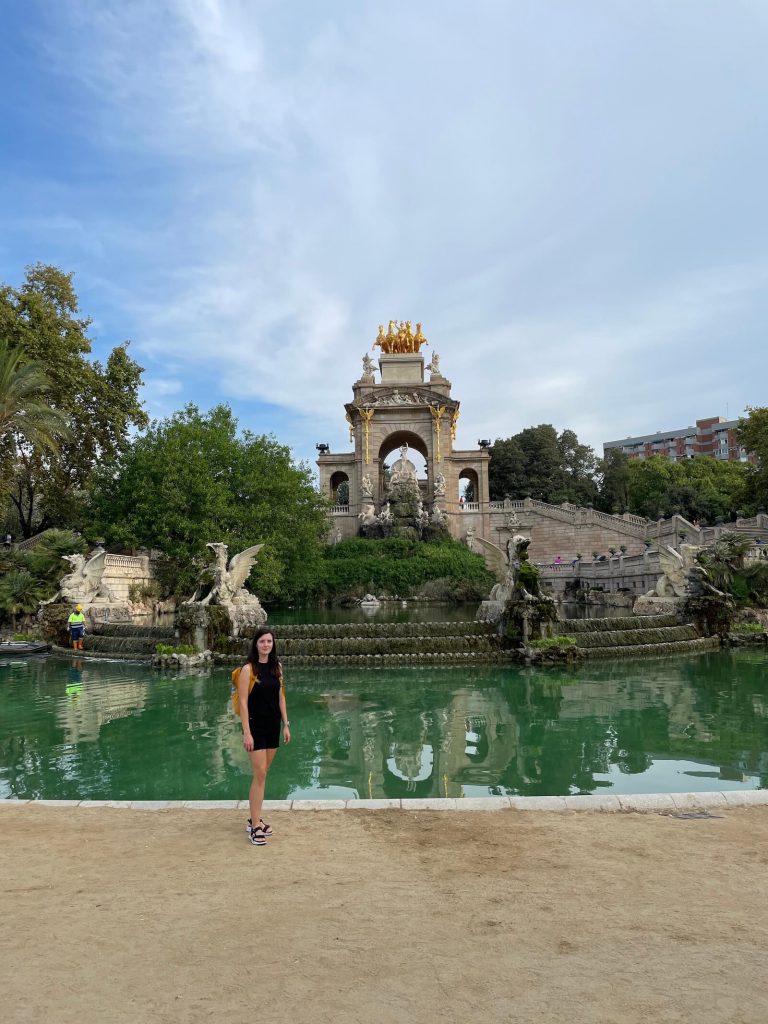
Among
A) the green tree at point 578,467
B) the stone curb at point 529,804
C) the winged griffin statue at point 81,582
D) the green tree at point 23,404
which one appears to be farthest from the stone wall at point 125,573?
the green tree at point 578,467

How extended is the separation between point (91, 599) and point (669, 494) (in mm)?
46399

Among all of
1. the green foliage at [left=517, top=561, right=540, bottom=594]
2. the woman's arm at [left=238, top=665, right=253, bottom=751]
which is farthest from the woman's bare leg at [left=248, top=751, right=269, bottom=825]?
the green foliage at [left=517, top=561, right=540, bottom=594]

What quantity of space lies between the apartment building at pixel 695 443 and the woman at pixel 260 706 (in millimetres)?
94888

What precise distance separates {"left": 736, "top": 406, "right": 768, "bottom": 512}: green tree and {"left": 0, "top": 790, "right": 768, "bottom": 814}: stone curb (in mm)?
32328

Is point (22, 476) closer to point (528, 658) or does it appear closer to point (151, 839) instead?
point (528, 658)

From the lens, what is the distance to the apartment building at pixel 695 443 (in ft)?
317

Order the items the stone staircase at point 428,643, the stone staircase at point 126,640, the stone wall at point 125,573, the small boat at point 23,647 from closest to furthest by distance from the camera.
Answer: the stone staircase at point 428,643 < the stone staircase at point 126,640 < the small boat at point 23,647 < the stone wall at point 125,573

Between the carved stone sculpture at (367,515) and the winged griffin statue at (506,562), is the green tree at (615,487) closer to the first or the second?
the carved stone sculpture at (367,515)

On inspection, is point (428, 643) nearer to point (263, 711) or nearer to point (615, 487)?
point (263, 711)

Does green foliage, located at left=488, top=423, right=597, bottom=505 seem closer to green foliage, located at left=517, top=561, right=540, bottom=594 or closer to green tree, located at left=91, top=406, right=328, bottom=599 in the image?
green tree, located at left=91, top=406, right=328, bottom=599

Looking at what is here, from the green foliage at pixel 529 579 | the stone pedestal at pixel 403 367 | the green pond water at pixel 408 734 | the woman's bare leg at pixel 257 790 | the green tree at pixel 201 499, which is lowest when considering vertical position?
the green pond water at pixel 408 734

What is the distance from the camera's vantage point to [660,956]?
3297 millimetres

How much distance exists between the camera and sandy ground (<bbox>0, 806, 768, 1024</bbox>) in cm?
295

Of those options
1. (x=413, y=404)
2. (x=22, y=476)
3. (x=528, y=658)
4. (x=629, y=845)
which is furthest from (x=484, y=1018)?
(x=413, y=404)
